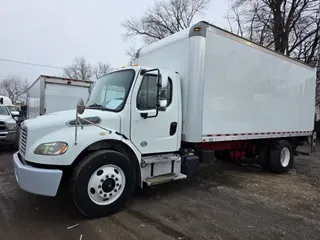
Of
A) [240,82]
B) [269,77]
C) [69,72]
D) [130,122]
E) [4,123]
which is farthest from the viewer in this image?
[69,72]

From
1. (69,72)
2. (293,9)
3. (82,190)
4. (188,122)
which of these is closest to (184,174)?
(188,122)

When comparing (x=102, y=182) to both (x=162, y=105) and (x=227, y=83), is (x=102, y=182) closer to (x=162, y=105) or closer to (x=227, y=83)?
(x=162, y=105)

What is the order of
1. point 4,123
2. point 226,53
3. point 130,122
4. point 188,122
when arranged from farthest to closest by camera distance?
1. point 4,123
2. point 226,53
3. point 188,122
4. point 130,122

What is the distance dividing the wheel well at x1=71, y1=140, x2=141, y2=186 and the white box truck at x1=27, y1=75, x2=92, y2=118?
22.6ft

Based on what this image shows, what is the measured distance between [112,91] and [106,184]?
1.73m

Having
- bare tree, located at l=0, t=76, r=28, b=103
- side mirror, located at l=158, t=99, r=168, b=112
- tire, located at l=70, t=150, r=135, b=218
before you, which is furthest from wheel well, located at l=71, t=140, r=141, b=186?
bare tree, located at l=0, t=76, r=28, b=103

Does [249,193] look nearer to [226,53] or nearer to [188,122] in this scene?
[188,122]

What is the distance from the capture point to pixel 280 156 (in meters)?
6.98

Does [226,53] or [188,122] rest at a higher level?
[226,53]

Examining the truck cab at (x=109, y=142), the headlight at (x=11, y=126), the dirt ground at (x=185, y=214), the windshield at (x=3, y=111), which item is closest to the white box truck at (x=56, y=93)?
the windshield at (x=3, y=111)

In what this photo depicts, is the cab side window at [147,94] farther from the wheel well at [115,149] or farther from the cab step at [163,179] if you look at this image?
the cab step at [163,179]

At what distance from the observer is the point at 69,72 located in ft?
184

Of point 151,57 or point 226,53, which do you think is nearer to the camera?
point 226,53

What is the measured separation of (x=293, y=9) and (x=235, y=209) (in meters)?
19.4
